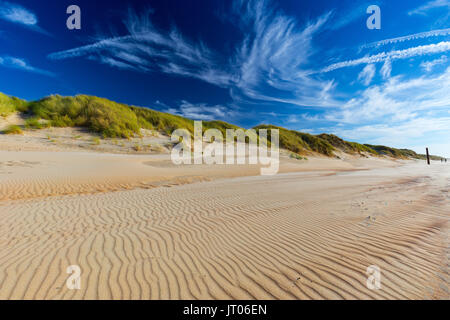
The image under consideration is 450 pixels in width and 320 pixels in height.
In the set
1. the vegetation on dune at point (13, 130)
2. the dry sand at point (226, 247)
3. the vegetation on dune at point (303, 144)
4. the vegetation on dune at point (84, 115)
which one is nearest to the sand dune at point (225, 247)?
the dry sand at point (226, 247)

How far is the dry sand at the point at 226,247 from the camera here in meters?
2.46

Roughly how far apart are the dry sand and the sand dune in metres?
0.02

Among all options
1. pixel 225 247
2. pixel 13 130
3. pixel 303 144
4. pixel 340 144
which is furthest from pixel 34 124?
pixel 340 144

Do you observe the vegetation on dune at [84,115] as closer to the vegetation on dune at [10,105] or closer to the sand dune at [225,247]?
the vegetation on dune at [10,105]

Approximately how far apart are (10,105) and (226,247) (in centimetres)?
3380

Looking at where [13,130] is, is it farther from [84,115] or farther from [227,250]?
[227,250]

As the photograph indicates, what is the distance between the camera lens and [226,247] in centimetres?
364

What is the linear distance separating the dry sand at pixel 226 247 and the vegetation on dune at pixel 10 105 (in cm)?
2346

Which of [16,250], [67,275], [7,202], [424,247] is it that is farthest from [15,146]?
[424,247]

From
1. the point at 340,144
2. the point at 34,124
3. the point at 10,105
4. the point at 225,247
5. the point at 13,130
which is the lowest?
the point at 225,247

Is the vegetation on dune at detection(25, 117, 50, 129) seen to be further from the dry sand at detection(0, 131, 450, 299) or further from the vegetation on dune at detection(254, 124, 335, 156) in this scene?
the vegetation on dune at detection(254, 124, 335, 156)

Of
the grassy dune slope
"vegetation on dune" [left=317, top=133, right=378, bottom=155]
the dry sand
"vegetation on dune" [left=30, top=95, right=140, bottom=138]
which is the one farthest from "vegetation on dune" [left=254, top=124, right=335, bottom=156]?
the dry sand

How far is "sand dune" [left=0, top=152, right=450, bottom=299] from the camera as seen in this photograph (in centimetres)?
246
